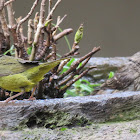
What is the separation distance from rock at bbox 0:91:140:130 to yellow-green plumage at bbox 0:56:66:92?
136 millimetres

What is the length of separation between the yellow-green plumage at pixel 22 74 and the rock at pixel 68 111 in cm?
14

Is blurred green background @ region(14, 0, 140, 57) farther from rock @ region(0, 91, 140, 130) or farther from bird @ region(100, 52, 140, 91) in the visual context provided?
rock @ region(0, 91, 140, 130)

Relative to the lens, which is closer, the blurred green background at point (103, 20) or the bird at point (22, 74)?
the bird at point (22, 74)

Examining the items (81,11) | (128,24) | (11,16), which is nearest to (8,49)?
(11,16)

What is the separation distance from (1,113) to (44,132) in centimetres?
26

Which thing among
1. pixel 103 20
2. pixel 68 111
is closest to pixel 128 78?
pixel 68 111

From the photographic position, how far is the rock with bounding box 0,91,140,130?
160cm

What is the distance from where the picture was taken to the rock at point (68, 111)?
1599 millimetres

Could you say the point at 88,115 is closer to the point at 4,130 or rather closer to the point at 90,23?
the point at 4,130

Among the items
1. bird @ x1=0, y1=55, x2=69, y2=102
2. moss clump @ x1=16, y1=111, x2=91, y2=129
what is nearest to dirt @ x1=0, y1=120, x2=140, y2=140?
moss clump @ x1=16, y1=111, x2=91, y2=129

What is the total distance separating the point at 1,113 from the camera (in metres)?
1.59

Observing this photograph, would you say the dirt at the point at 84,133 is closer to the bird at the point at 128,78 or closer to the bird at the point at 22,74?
the bird at the point at 22,74

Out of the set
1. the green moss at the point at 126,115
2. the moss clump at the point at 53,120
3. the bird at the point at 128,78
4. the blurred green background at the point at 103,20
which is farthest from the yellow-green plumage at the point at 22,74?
the blurred green background at the point at 103,20

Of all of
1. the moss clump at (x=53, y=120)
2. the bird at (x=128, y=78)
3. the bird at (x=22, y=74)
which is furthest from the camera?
the bird at (x=128, y=78)
